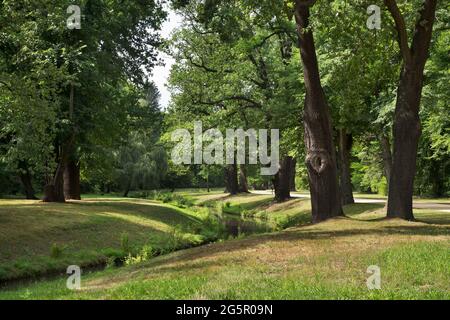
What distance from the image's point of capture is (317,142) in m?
18.1

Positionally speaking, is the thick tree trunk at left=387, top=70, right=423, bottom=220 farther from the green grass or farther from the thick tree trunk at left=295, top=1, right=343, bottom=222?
the thick tree trunk at left=295, top=1, right=343, bottom=222

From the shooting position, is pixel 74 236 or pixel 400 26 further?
pixel 74 236

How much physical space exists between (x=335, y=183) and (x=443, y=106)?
34.7 feet

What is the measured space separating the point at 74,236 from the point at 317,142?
1053cm

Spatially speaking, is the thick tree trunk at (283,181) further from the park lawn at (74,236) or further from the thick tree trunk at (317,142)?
the thick tree trunk at (317,142)

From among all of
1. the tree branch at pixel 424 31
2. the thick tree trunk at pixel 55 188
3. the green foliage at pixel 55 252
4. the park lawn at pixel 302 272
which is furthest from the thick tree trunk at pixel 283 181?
the park lawn at pixel 302 272

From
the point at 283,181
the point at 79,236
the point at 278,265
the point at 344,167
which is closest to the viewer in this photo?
the point at 278,265

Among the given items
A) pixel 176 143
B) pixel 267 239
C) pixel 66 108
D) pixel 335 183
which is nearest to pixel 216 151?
pixel 176 143

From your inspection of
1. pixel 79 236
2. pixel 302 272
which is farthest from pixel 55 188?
pixel 302 272

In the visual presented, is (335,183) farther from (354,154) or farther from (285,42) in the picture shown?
(354,154)

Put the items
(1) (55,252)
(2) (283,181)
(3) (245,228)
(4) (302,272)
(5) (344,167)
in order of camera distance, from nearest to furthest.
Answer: (4) (302,272) < (1) (55,252) < (3) (245,228) < (5) (344,167) < (2) (283,181)

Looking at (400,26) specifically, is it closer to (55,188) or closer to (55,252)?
(55,252)

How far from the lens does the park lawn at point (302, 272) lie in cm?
812

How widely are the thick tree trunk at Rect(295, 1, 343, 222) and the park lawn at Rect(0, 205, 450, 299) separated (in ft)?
11.7
